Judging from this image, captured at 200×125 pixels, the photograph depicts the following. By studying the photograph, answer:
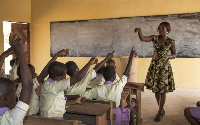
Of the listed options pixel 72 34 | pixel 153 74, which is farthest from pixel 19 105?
pixel 72 34

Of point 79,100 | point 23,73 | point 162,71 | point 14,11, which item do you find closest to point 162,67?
point 162,71

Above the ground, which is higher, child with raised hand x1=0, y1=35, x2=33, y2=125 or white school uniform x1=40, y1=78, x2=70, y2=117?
child with raised hand x1=0, y1=35, x2=33, y2=125

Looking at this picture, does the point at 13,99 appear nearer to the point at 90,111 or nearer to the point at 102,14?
the point at 90,111

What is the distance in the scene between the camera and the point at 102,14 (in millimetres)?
6793

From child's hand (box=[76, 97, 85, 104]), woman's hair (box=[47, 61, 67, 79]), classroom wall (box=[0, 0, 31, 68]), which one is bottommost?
child's hand (box=[76, 97, 85, 104])

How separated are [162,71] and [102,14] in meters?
3.90

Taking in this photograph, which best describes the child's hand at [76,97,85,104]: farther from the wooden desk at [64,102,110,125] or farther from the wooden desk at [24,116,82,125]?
the wooden desk at [24,116,82,125]

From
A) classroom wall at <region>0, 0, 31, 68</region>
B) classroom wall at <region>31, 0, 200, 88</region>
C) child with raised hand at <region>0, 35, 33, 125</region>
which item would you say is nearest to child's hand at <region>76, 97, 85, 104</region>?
child with raised hand at <region>0, 35, 33, 125</region>

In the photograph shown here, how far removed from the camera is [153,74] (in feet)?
11.2

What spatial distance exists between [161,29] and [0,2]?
546cm

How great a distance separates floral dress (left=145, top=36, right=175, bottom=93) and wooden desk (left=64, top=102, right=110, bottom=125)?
1.61m

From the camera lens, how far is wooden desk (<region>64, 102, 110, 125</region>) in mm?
1766

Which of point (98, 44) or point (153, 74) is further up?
point (98, 44)

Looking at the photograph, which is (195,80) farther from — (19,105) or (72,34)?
(19,105)
